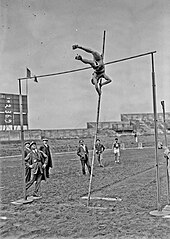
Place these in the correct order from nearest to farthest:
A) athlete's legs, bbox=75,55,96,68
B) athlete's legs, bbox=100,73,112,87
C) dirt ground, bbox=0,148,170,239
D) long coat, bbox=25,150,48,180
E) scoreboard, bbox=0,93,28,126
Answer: dirt ground, bbox=0,148,170,239 → athlete's legs, bbox=75,55,96,68 → athlete's legs, bbox=100,73,112,87 → long coat, bbox=25,150,48,180 → scoreboard, bbox=0,93,28,126

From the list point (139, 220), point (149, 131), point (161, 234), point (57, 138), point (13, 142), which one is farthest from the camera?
point (149, 131)

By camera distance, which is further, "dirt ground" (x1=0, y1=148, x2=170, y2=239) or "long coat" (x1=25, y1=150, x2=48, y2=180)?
"long coat" (x1=25, y1=150, x2=48, y2=180)

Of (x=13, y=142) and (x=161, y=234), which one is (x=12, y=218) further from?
(x=13, y=142)

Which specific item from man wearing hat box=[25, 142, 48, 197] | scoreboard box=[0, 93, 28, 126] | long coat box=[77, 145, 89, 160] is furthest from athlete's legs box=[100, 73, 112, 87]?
scoreboard box=[0, 93, 28, 126]

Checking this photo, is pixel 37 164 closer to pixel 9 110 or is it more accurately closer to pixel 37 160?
pixel 37 160

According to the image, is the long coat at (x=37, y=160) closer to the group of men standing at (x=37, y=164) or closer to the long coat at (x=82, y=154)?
the group of men standing at (x=37, y=164)

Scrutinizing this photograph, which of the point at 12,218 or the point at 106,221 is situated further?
the point at 12,218

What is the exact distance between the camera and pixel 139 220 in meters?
6.42

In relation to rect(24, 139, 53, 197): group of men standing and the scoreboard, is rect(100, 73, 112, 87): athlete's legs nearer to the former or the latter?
rect(24, 139, 53, 197): group of men standing

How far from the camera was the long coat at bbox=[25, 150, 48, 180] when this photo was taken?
28.9 ft

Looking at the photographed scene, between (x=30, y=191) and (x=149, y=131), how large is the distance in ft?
159

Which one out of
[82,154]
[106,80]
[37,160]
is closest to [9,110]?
[82,154]

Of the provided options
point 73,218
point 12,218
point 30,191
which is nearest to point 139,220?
point 73,218

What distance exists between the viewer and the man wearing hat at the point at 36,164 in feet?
28.9
